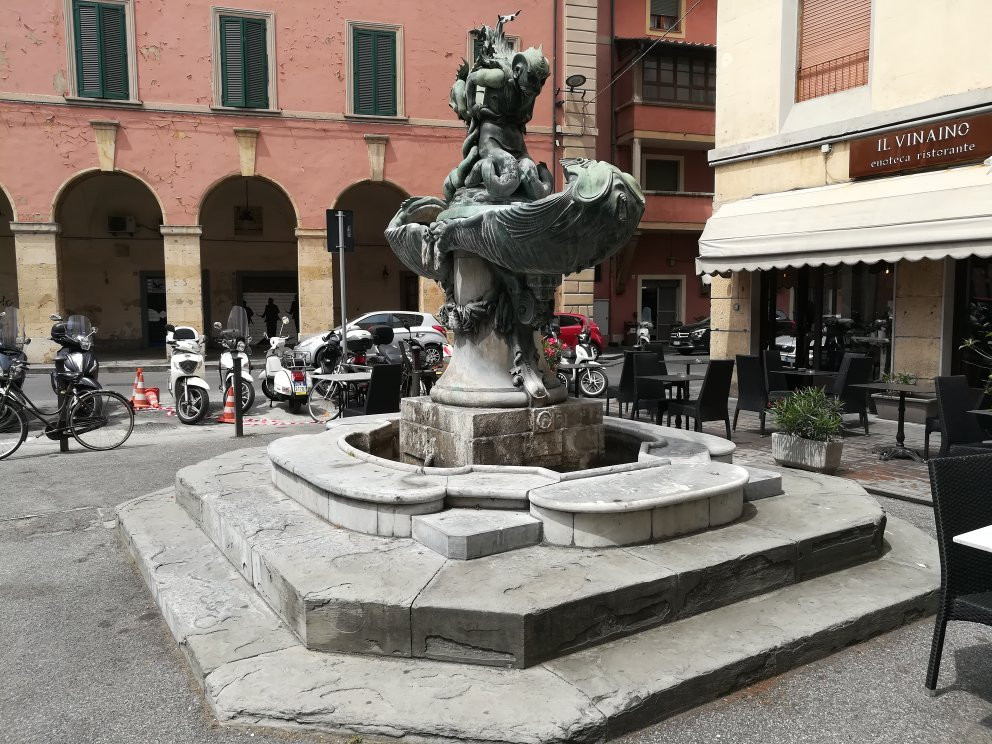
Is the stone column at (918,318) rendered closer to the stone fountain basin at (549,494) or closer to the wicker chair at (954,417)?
the wicker chair at (954,417)

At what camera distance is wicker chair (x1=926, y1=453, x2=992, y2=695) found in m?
2.92

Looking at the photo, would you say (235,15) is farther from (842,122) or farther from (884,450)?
(884,450)

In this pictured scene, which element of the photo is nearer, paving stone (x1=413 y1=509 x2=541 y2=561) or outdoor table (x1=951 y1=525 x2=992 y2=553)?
outdoor table (x1=951 y1=525 x2=992 y2=553)

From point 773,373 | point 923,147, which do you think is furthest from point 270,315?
point 923,147

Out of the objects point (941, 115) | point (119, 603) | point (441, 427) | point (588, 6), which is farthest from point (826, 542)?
point (588, 6)

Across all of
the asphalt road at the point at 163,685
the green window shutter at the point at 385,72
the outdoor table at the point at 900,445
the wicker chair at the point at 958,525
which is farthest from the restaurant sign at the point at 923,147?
the green window shutter at the point at 385,72

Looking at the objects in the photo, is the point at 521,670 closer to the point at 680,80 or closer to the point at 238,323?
the point at 238,323

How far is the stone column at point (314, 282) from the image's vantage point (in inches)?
751

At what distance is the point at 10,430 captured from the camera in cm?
782

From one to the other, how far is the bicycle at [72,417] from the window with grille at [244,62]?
459 inches

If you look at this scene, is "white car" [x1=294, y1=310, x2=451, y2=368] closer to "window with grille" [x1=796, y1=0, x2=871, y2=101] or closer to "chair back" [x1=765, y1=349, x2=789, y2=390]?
"chair back" [x1=765, y1=349, x2=789, y2=390]

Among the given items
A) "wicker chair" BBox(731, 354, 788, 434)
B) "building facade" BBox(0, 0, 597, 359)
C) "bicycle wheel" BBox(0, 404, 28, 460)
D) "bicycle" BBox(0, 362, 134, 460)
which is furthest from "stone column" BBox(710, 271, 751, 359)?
"bicycle wheel" BBox(0, 404, 28, 460)

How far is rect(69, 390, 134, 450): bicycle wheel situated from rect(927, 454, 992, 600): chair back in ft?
24.4

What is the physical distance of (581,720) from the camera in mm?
2656
